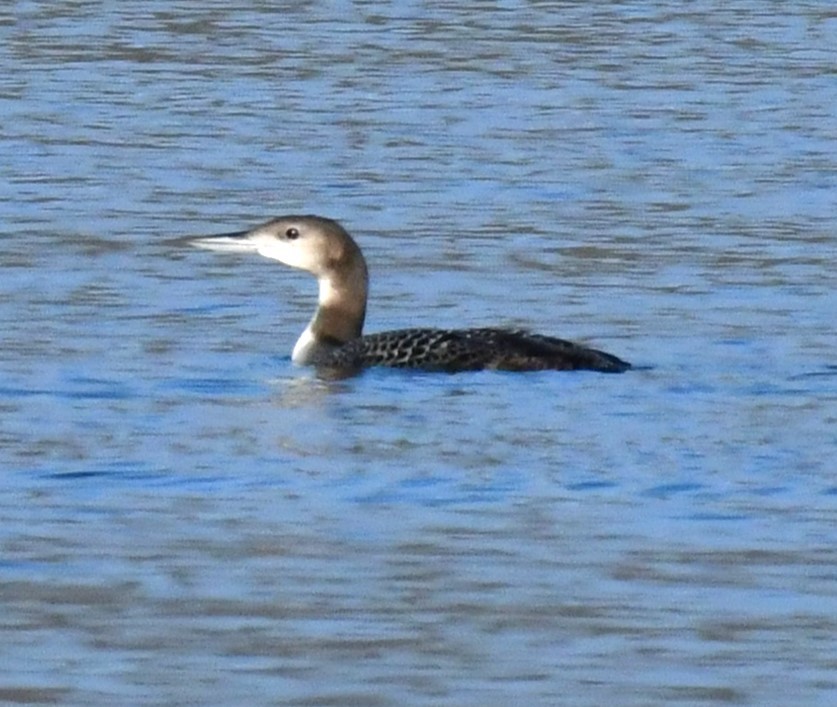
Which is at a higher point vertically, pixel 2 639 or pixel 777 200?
pixel 2 639

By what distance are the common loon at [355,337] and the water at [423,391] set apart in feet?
0.30

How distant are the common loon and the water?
0.30 ft

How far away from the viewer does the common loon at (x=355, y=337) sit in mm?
11000

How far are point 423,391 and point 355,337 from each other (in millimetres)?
1350

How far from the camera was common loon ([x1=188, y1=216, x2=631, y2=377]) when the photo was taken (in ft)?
36.1

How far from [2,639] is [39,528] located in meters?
1.21

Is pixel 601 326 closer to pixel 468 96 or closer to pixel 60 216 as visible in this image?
pixel 60 216

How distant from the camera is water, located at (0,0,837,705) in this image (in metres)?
7.17

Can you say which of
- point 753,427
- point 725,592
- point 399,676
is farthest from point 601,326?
point 399,676

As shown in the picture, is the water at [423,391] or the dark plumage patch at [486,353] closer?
the water at [423,391]

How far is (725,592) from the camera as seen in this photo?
7.63 meters

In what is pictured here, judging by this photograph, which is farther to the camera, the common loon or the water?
the common loon

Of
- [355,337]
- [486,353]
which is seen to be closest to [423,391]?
[486,353]

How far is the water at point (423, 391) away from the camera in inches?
282
